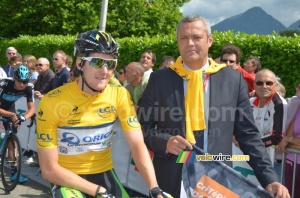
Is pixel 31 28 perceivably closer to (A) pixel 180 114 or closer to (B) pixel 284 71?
(B) pixel 284 71

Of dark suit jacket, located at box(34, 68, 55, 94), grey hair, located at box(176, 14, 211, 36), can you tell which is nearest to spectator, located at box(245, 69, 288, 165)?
grey hair, located at box(176, 14, 211, 36)

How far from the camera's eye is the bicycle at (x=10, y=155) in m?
7.13

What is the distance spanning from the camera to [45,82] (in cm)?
952

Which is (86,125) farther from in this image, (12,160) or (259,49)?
(259,49)

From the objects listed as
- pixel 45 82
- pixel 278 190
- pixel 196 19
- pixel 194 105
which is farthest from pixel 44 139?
pixel 45 82

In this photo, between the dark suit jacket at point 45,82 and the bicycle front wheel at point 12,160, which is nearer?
the bicycle front wheel at point 12,160

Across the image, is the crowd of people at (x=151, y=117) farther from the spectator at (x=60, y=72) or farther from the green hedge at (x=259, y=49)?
the green hedge at (x=259, y=49)

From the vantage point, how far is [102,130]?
9.87 ft

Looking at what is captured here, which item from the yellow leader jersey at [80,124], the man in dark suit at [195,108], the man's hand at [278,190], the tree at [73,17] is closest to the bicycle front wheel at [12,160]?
the yellow leader jersey at [80,124]

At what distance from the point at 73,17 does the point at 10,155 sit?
2852 centimetres

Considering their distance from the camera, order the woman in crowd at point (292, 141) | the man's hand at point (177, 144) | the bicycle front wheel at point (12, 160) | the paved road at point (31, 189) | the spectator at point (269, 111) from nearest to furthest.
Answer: the man's hand at point (177, 144)
the woman in crowd at point (292, 141)
the spectator at point (269, 111)
the paved road at point (31, 189)
the bicycle front wheel at point (12, 160)

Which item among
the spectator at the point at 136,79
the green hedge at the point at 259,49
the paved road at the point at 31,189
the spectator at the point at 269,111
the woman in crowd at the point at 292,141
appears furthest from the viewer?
the green hedge at the point at 259,49

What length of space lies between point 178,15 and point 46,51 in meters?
21.1

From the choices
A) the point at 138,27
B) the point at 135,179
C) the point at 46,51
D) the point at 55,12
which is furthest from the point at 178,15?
the point at 135,179
